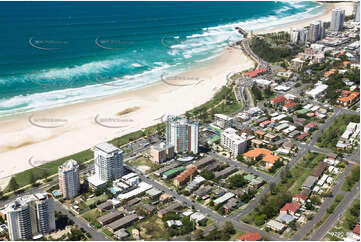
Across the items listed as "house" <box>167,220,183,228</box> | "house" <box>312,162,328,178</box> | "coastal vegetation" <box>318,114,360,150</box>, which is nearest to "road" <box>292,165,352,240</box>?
"house" <box>312,162,328,178</box>

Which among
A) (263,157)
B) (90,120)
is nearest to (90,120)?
(90,120)

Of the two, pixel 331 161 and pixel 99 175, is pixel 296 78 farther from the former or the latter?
pixel 99 175

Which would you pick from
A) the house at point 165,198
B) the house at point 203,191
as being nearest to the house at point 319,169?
the house at point 203,191

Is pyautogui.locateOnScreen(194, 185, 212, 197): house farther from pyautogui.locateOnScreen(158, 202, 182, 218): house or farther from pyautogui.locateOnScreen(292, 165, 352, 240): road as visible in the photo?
pyautogui.locateOnScreen(292, 165, 352, 240): road

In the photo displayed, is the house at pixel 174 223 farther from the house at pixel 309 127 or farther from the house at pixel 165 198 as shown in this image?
the house at pixel 309 127

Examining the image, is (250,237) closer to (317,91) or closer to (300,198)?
(300,198)
